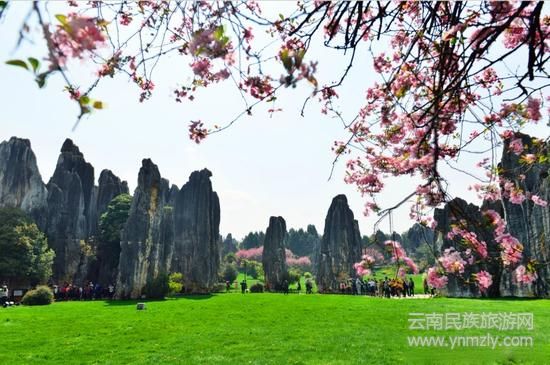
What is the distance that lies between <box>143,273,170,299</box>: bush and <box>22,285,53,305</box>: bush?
6.12m

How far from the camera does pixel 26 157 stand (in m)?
41.9

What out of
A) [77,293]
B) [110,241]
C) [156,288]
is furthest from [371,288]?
[110,241]

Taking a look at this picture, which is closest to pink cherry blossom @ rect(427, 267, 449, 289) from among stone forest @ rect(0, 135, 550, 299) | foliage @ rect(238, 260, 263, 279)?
stone forest @ rect(0, 135, 550, 299)

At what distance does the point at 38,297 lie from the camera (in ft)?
79.9

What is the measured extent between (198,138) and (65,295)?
3087cm

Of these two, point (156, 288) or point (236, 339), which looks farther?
point (156, 288)

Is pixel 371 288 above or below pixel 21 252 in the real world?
below

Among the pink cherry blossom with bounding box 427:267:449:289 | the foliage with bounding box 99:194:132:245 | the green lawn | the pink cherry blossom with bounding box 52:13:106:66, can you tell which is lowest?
the green lawn

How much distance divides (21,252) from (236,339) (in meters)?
26.6

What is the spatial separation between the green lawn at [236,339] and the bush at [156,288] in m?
9.71

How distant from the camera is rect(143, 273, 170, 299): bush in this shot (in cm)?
2774

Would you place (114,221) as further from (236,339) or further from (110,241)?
(236,339)

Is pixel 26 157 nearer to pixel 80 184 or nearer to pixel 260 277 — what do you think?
pixel 80 184

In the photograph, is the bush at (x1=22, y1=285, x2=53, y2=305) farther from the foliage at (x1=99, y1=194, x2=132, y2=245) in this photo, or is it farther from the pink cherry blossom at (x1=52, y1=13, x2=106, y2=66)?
the pink cherry blossom at (x1=52, y1=13, x2=106, y2=66)
